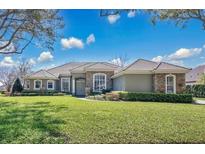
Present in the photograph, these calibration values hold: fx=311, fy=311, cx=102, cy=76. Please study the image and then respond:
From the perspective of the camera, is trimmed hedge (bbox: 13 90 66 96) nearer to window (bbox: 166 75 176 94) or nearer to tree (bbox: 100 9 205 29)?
window (bbox: 166 75 176 94)

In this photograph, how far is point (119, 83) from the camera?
59.7 ft

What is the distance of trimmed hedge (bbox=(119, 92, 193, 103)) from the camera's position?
1496 cm

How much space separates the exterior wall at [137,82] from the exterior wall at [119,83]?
30 centimetres

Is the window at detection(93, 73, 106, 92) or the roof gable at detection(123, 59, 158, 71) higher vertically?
the roof gable at detection(123, 59, 158, 71)

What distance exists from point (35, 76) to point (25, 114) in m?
14.3

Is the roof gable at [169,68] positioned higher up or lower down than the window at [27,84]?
higher up

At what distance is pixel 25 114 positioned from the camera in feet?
32.9

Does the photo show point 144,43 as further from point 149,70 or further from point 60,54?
point 149,70

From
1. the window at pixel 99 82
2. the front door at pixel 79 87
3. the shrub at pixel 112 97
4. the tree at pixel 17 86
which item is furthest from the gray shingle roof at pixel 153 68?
the tree at pixel 17 86

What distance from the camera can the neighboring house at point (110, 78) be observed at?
636 inches

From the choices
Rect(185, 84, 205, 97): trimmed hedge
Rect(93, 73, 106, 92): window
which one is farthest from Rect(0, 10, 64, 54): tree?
Rect(185, 84, 205, 97): trimmed hedge

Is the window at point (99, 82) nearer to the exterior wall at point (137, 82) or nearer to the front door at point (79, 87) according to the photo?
the front door at point (79, 87)

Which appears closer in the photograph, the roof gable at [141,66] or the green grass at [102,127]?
the green grass at [102,127]
